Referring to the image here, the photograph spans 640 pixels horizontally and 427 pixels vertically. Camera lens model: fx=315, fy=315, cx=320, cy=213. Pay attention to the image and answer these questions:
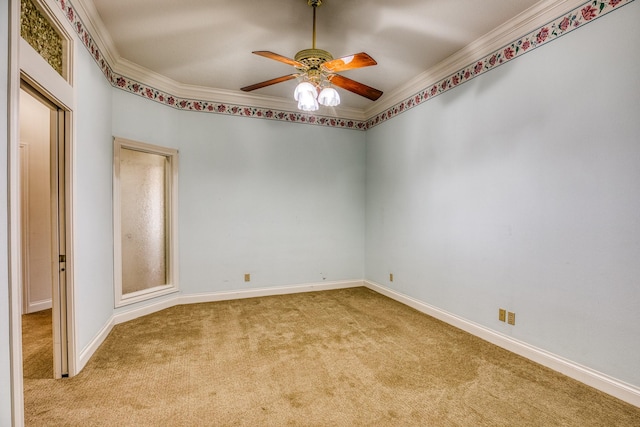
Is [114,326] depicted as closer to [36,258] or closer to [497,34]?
[36,258]

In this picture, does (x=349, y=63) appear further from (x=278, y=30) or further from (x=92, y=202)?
(x=92, y=202)

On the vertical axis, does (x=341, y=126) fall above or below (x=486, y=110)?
above

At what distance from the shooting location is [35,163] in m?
3.88

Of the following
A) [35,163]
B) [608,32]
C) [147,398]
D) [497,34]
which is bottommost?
[147,398]

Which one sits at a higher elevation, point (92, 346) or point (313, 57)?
point (313, 57)

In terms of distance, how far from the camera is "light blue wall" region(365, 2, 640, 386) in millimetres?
2061

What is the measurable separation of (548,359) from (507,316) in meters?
0.42

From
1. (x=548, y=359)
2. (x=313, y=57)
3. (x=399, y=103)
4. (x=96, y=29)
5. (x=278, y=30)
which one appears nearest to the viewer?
(x=313, y=57)

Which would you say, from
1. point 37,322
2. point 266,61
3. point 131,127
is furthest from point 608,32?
point 37,322

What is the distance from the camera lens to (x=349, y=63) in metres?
2.32

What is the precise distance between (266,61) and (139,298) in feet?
9.81

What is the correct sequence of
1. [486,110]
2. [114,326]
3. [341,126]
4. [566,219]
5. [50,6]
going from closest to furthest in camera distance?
[50,6] → [566,219] → [486,110] → [114,326] → [341,126]

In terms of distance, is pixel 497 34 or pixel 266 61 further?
pixel 266 61

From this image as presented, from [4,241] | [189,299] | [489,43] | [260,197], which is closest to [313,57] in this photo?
[489,43]
